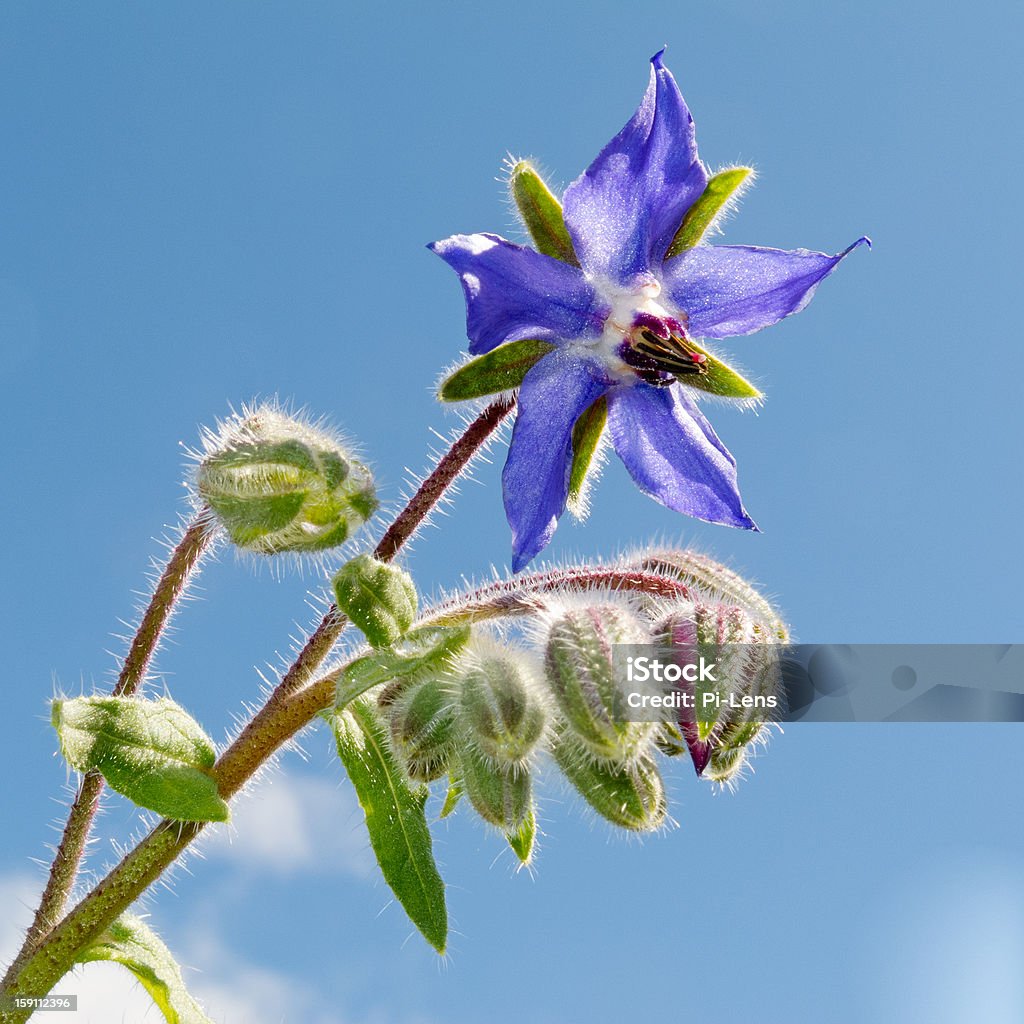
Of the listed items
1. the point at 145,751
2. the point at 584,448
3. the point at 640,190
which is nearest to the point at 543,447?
the point at 584,448

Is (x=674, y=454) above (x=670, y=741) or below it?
above

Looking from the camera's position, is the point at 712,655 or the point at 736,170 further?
the point at 736,170

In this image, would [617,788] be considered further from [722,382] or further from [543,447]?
[722,382]

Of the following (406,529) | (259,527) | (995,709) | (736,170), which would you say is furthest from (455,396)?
(995,709)

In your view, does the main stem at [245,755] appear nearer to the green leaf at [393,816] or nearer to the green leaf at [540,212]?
the green leaf at [393,816]

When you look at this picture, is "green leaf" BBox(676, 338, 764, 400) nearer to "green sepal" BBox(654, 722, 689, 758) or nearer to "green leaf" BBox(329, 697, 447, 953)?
"green sepal" BBox(654, 722, 689, 758)

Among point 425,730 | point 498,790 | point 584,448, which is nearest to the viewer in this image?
point 498,790

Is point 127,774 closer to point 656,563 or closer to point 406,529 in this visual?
point 406,529
